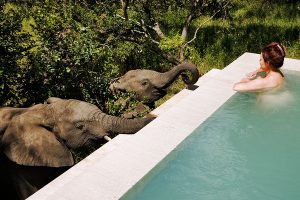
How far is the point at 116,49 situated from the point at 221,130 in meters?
4.01

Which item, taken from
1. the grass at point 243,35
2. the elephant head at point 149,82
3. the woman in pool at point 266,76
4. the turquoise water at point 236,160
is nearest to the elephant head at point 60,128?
the turquoise water at point 236,160

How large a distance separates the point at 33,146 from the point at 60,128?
420 millimetres

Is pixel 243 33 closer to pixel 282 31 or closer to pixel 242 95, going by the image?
pixel 282 31

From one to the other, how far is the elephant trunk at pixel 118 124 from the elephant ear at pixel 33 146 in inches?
19.7

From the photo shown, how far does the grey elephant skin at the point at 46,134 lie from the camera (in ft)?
15.7

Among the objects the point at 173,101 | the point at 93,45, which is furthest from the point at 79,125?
the point at 93,45

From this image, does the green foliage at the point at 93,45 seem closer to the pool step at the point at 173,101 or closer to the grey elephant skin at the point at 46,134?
the pool step at the point at 173,101

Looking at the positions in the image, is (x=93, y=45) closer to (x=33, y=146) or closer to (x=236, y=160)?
(x=33, y=146)

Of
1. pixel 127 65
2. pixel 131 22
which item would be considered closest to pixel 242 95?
pixel 131 22

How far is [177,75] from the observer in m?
6.83

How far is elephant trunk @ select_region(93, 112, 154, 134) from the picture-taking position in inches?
199

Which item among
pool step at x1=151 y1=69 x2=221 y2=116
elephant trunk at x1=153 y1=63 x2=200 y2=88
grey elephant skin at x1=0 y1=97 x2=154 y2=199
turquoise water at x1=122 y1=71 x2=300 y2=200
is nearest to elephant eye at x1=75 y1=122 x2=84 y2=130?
grey elephant skin at x1=0 y1=97 x2=154 y2=199

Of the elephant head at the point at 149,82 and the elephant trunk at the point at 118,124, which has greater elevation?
the elephant trunk at the point at 118,124

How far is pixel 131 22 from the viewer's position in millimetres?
8312
